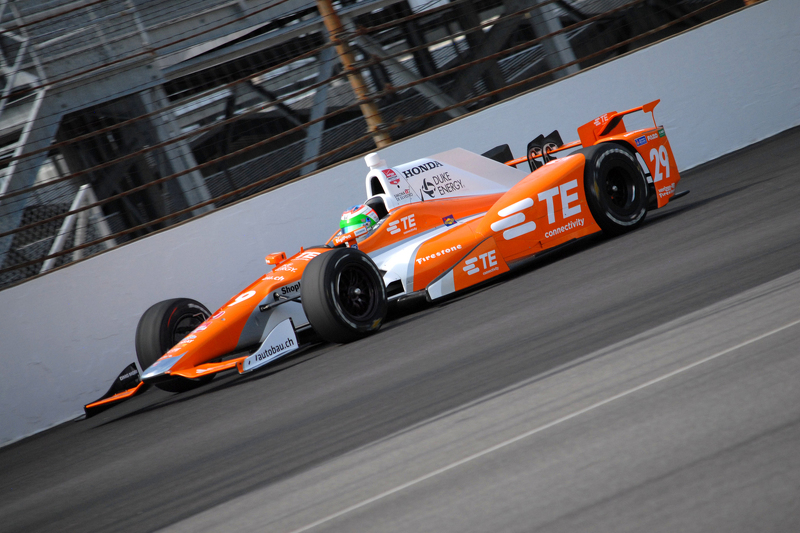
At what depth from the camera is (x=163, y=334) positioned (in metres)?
5.47

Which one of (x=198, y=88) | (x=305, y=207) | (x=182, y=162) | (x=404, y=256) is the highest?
(x=198, y=88)

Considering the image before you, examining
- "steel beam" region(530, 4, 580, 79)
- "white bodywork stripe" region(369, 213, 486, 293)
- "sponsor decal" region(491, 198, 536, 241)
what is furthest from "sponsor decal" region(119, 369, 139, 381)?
"steel beam" region(530, 4, 580, 79)

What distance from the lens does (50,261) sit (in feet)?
22.0

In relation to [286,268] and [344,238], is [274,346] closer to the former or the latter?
[286,268]

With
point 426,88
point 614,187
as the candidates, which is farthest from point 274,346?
point 426,88

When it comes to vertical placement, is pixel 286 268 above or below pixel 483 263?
above

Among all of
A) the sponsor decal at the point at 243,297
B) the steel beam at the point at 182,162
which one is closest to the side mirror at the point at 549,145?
the sponsor decal at the point at 243,297

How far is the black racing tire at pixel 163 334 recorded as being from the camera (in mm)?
5434

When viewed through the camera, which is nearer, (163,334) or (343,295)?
(343,295)

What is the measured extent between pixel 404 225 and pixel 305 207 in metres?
1.80

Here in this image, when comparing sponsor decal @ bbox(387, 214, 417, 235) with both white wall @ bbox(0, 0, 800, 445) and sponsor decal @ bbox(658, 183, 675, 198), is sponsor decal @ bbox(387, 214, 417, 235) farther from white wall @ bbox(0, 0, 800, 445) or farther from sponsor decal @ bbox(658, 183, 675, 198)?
sponsor decal @ bbox(658, 183, 675, 198)

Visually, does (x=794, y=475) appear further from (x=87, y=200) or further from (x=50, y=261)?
(x=87, y=200)

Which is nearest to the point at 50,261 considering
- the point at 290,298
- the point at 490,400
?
the point at 290,298

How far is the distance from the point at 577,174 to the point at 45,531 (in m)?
4.17
